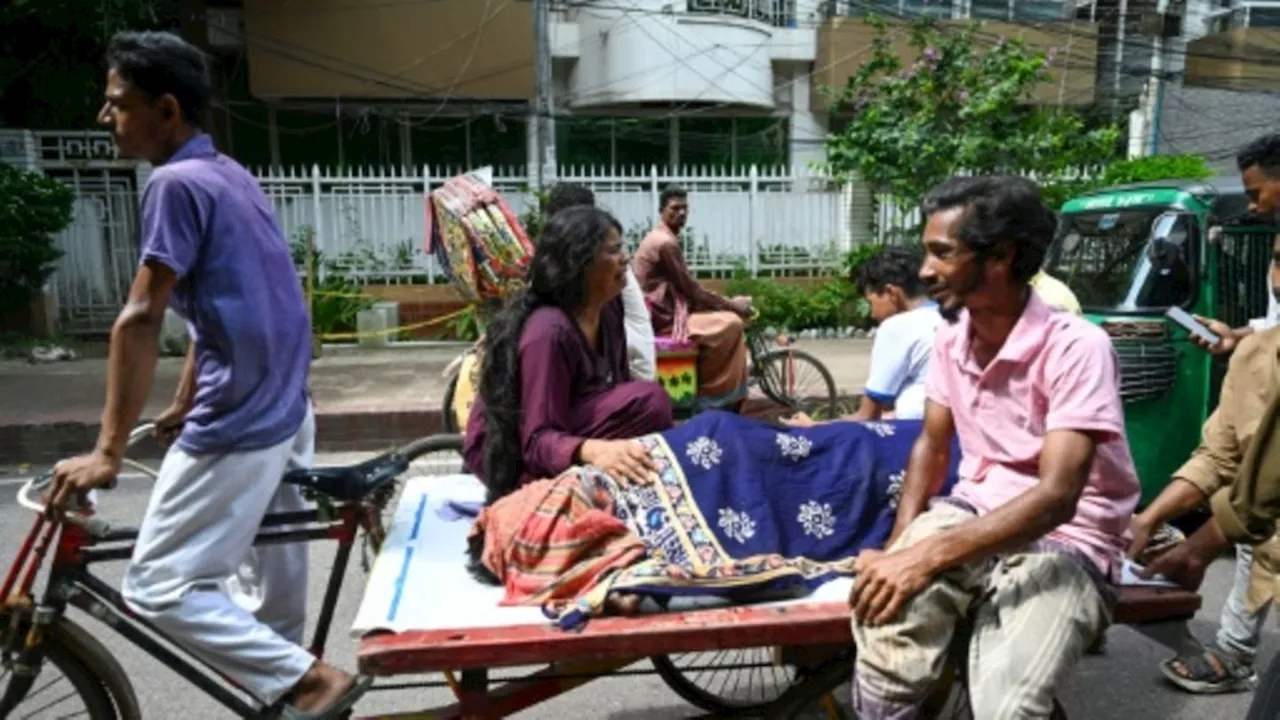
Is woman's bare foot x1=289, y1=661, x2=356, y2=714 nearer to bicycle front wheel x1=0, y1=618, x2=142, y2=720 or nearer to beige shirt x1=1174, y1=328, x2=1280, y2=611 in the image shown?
bicycle front wheel x1=0, y1=618, x2=142, y2=720

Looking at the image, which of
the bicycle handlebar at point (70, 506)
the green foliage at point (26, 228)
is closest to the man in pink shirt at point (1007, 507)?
the bicycle handlebar at point (70, 506)

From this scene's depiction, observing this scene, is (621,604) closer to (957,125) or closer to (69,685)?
(69,685)

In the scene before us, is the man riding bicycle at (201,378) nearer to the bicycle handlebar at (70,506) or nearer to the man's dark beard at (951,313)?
the bicycle handlebar at (70,506)

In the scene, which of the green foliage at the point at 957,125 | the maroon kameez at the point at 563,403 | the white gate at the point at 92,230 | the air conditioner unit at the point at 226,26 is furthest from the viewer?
the air conditioner unit at the point at 226,26

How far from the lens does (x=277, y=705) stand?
218 centimetres

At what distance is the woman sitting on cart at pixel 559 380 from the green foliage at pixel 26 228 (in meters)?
7.97

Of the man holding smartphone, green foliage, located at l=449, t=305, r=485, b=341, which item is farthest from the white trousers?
green foliage, located at l=449, t=305, r=485, b=341

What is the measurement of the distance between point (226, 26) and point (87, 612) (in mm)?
11883

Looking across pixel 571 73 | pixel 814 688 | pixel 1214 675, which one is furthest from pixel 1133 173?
pixel 814 688

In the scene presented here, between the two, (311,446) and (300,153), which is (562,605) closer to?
(311,446)

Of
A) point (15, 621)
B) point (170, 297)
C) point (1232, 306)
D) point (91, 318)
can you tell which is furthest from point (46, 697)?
point (91, 318)

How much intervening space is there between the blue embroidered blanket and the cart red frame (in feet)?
0.40

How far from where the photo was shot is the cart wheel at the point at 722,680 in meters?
2.89

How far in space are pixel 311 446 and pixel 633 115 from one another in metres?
12.2
